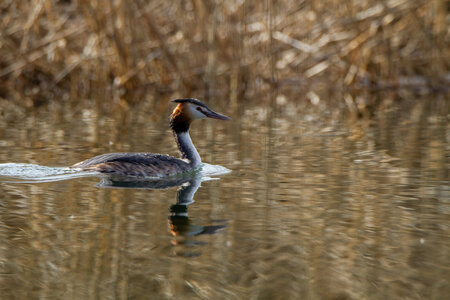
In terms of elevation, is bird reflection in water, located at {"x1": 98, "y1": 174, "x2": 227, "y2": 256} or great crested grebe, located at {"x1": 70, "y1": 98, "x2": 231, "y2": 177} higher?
great crested grebe, located at {"x1": 70, "y1": 98, "x2": 231, "y2": 177}

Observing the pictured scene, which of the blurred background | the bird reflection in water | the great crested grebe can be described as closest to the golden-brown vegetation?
the blurred background

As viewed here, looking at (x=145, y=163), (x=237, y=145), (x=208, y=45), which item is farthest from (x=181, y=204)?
(x=208, y=45)

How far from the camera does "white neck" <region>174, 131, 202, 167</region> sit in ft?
26.6

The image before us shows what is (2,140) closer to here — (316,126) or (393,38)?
(316,126)

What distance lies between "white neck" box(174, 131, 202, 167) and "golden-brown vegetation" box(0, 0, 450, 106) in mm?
7152

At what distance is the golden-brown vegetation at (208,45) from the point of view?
52.5ft

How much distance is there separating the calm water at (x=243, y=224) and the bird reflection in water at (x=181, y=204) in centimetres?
2

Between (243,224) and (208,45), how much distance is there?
11044mm

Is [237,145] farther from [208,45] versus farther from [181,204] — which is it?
[208,45]

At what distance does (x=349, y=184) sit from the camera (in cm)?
704

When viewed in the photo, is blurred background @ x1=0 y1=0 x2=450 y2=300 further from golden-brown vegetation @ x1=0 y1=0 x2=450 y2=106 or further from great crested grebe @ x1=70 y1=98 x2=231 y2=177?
great crested grebe @ x1=70 y1=98 x2=231 y2=177

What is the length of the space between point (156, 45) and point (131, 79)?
0.91 meters

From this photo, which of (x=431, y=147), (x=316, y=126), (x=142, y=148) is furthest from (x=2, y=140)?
(x=431, y=147)

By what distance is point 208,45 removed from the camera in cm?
1619
